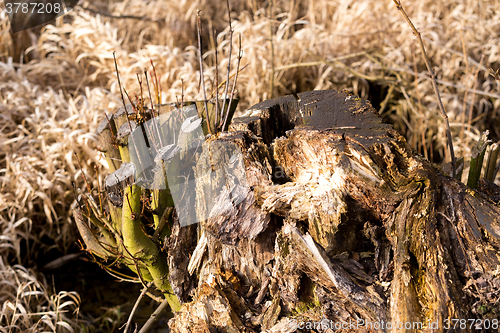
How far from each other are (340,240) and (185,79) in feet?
7.97

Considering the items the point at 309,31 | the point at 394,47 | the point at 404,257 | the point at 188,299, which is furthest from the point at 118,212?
the point at 394,47

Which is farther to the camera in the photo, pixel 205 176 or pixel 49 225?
pixel 49 225

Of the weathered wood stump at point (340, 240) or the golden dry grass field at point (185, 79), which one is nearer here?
the weathered wood stump at point (340, 240)

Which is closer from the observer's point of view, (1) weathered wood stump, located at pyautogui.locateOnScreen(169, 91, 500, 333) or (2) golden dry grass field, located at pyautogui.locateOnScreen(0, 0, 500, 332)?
(1) weathered wood stump, located at pyautogui.locateOnScreen(169, 91, 500, 333)

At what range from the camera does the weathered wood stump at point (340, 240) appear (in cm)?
108

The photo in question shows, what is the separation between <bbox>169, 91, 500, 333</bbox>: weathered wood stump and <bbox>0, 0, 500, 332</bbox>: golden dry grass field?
1354 millimetres

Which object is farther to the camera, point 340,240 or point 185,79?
point 185,79

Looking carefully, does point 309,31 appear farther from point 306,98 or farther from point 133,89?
point 306,98

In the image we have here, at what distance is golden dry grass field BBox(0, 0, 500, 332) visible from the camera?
8.87 feet

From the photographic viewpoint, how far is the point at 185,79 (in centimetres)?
324

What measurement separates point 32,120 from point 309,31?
2649 millimetres

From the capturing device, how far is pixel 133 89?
3.27 meters

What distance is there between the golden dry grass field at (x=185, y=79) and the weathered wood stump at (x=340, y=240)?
4.44ft

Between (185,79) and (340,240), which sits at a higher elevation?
(185,79)
